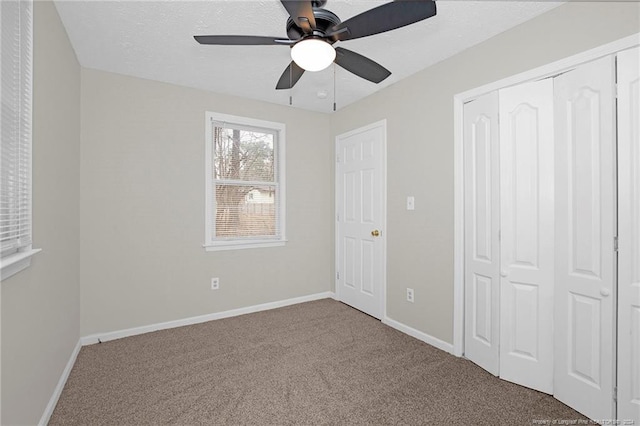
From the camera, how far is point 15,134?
141 cm

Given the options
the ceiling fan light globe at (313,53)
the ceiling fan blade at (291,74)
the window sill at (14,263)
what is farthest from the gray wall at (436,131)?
the window sill at (14,263)

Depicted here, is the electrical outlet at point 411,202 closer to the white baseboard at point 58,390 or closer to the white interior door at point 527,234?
the white interior door at point 527,234

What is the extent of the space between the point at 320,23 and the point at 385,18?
349 millimetres

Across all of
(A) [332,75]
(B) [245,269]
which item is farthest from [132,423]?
(A) [332,75]

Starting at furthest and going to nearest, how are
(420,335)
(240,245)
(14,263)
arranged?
(240,245) → (420,335) → (14,263)

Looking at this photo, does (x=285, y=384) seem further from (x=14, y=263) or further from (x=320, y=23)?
(x=320, y=23)

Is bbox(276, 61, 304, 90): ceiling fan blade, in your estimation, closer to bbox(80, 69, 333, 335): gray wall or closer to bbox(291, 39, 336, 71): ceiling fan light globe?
Result: bbox(291, 39, 336, 71): ceiling fan light globe

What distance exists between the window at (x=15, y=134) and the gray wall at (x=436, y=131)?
279 centimetres

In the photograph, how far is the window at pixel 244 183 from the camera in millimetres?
3434

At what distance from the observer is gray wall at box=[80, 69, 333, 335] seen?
282 cm

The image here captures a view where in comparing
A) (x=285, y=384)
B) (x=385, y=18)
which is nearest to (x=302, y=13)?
(x=385, y=18)

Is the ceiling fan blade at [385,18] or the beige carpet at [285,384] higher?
the ceiling fan blade at [385,18]

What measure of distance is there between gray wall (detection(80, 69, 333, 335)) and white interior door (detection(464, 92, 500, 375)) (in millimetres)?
2176

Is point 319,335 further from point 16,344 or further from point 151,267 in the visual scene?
point 16,344
